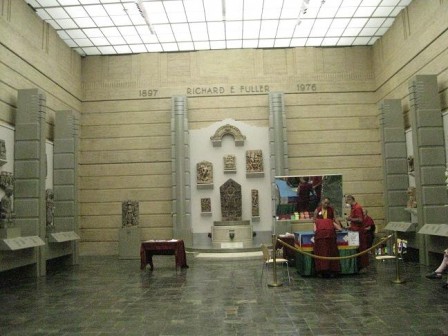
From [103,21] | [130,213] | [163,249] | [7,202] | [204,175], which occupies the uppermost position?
[103,21]

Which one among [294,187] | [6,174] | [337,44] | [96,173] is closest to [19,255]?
[6,174]

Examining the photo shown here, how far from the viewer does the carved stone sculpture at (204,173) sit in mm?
15347

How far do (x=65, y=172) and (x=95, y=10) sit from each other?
17.7ft

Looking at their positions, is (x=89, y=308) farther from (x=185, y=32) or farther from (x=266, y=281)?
(x=185, y=32)

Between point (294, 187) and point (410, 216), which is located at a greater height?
point (294, 187)

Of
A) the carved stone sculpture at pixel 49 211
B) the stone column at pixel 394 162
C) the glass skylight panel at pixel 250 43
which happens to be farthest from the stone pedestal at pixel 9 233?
the stone column at pixel 394 162

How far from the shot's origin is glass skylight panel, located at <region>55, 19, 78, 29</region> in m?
13.3

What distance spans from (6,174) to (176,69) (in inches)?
319

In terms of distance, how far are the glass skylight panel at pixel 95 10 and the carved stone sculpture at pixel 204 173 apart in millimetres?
6392

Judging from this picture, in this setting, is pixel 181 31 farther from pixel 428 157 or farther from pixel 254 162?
pixel 428 157

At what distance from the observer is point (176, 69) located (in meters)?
16.0

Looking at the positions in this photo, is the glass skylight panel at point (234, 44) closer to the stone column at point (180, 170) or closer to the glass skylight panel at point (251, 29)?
the glass skylight panel at point (251, 29)

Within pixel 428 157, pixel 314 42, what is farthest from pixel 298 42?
pixel 428 157

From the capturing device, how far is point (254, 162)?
50.6ft
